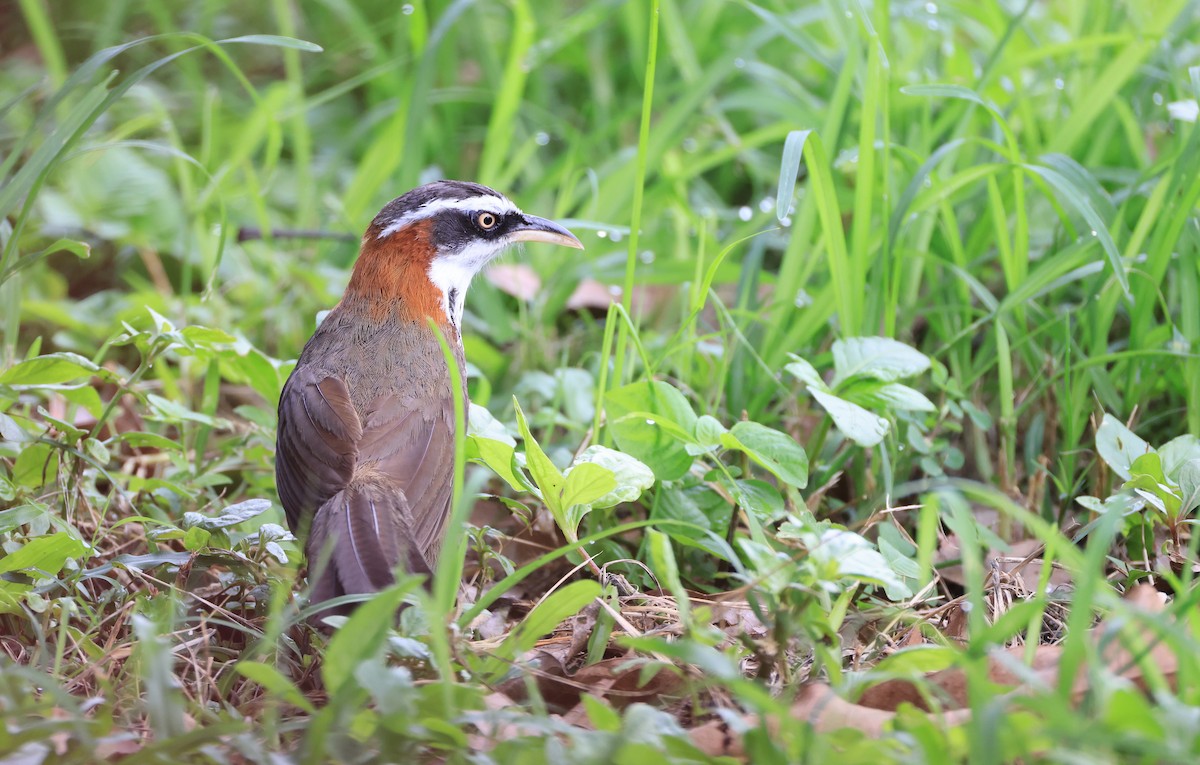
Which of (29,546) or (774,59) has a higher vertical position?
(774,59)

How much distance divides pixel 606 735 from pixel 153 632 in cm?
95

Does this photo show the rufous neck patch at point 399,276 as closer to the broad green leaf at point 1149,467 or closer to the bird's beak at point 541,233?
the bird's beak at point 541,233

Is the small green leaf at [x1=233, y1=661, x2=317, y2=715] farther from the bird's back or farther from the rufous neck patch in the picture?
the rufous neck patch

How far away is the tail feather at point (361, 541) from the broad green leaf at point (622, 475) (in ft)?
1.67

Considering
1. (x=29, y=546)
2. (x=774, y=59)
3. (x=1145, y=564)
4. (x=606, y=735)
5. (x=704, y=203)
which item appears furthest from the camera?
(x=774, y=59)

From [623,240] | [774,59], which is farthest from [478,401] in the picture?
[774,59]

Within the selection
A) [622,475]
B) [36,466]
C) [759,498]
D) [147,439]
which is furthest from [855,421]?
[36,466]

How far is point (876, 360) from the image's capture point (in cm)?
369

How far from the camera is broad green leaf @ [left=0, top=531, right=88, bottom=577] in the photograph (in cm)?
298

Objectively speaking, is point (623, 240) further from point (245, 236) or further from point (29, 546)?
point (29, 546)

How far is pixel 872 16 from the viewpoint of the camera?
5.05 m

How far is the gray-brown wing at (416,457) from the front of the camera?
3.39m

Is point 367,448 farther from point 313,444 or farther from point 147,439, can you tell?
point 147,439

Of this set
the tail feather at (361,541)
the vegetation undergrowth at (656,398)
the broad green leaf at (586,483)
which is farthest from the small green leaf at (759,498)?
the tail feather at (361,541)
